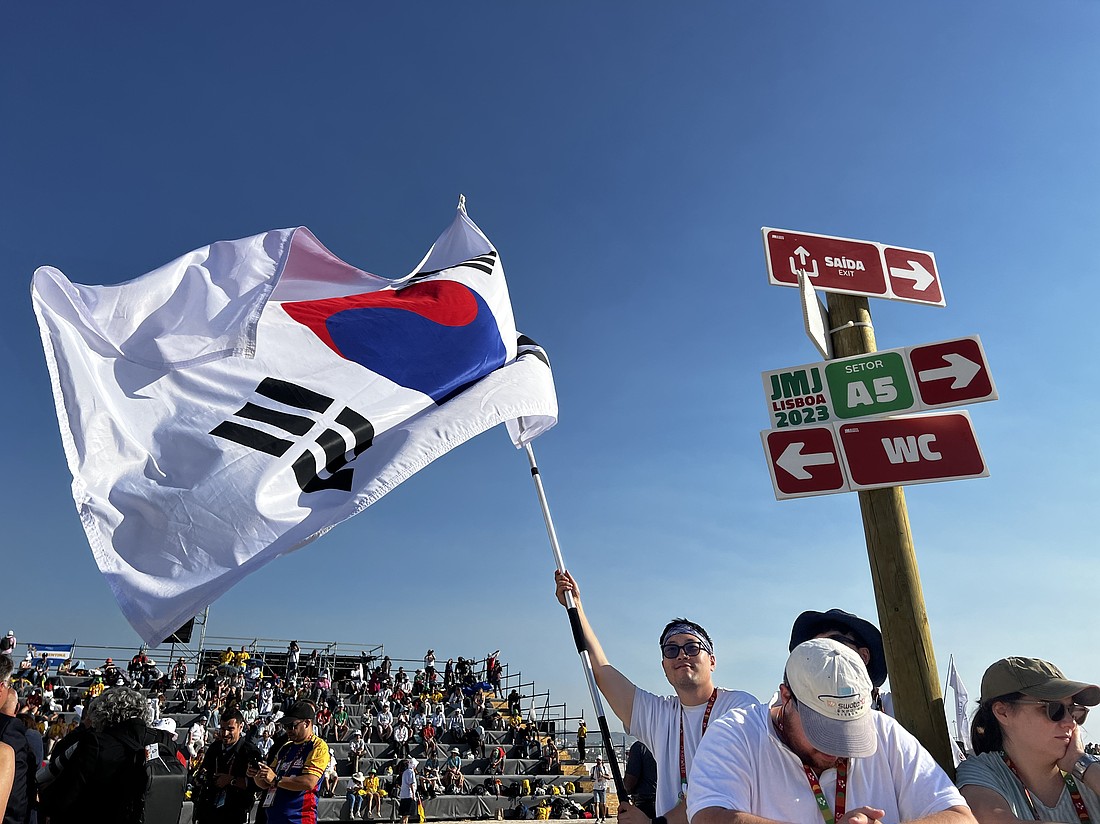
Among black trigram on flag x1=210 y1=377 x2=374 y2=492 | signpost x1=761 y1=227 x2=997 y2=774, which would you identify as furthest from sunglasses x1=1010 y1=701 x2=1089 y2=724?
black trigram on flag x1=210 y1=377 x2=374 y2=492

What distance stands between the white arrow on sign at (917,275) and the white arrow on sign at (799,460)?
128 centimetres

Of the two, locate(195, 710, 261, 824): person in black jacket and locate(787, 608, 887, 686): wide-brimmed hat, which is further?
locate(195, 710, 261, 824): person in black jacket

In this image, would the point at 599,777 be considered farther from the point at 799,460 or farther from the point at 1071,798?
the point at 1071,798

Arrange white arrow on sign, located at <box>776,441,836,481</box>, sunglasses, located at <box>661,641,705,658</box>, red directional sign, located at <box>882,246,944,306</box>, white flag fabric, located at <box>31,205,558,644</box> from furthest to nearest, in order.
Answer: red directional sign, located at <box>882,246,944,306</box>, white arrow on sign, located at <box>776,441,836,481</box>, white flag fabric, located at <box>31,205,558,644</box>, sunglasses, located at <box>661,641,705,658</box>

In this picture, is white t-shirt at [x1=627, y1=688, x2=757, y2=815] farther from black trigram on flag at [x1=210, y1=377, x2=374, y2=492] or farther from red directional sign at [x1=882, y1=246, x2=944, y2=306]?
red directional sign at [x1=882, y1=246, x2=944, y2=306]

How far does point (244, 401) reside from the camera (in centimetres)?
433

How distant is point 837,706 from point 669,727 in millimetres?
1422

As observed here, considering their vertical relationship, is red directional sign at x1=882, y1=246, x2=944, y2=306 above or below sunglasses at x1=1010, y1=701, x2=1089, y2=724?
above

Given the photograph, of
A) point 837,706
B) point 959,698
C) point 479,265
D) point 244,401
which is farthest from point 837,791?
point 959,698

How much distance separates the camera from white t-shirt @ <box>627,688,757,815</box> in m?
3.32

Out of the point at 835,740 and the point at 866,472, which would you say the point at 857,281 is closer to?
the point at 866,472

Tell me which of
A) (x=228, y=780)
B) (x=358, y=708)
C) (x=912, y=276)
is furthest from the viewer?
(x=358, y=708)

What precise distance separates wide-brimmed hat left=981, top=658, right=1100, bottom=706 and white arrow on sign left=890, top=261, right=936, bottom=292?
233cm

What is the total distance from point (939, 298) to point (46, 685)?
2487 centimetres
